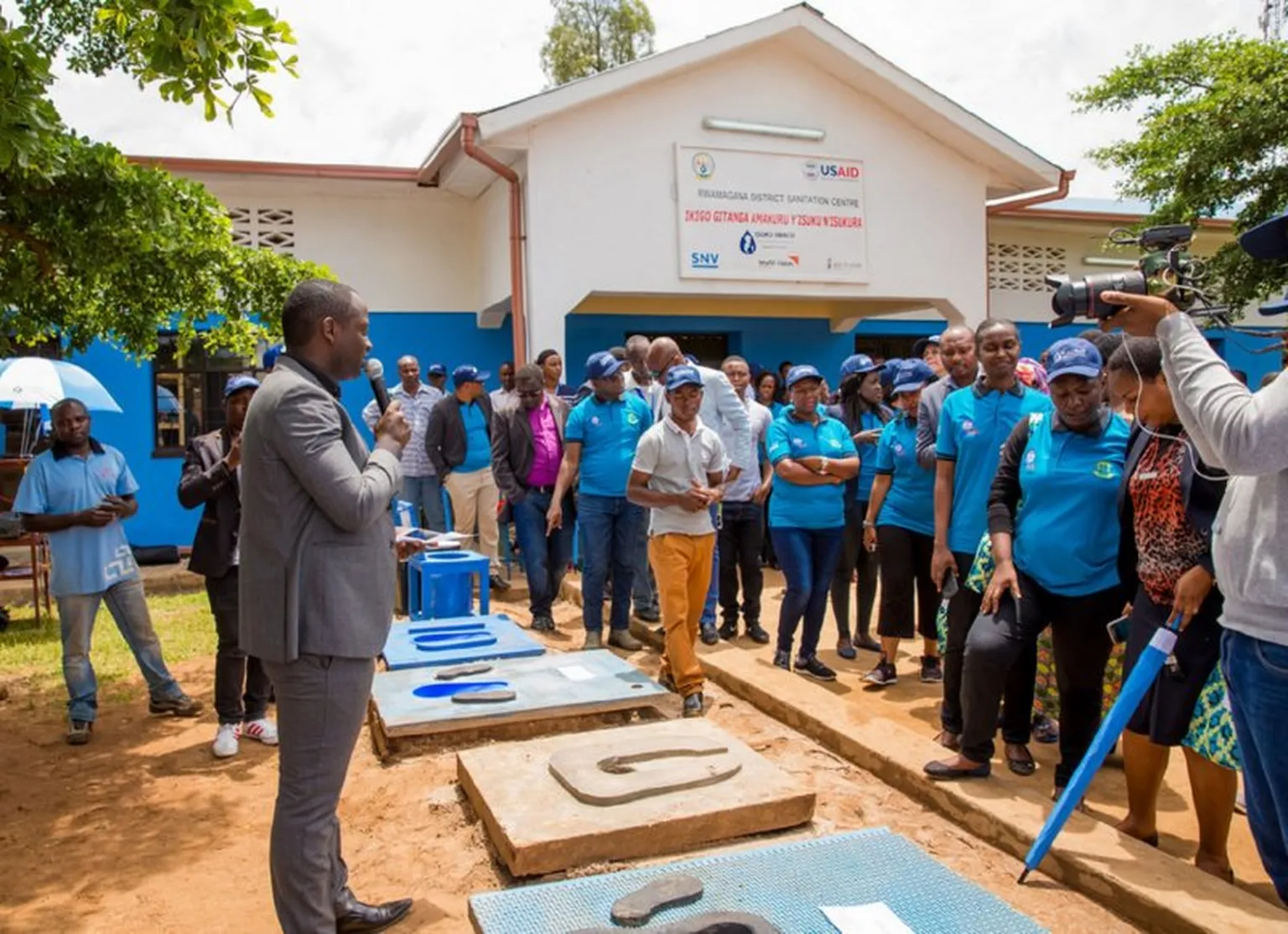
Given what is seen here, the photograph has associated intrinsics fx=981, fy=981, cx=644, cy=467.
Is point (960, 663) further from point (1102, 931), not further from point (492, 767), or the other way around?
point (492, 767)

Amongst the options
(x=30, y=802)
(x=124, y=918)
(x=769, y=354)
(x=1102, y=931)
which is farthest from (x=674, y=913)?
(x=769, y=354)

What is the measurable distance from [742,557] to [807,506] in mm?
1153

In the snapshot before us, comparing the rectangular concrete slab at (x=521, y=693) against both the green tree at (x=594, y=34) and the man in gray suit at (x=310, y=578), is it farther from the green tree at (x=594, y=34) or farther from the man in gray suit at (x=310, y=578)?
the green tree at (x=594, y=34)

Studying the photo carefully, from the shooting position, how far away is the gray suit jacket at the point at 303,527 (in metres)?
2.68

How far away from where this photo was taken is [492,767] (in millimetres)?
4105

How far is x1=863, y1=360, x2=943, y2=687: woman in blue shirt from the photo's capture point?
543cm

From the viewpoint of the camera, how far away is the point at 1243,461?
7.09 feet

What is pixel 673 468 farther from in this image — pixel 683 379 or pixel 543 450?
pixel 543 450

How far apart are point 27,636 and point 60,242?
15.2 feet

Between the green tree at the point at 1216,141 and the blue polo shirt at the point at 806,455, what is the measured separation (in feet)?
31.1

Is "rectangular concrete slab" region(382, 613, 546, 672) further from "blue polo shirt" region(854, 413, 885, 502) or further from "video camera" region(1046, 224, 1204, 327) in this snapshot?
"video camera" region(1046, 224, 1204, 327)

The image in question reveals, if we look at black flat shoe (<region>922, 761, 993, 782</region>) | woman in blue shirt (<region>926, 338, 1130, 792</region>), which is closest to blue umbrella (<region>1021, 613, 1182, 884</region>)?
woman in blue shirt (<region>926, 338, 1130, 792</region>)

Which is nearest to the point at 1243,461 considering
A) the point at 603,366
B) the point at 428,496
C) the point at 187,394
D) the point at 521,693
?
the point at 521,693

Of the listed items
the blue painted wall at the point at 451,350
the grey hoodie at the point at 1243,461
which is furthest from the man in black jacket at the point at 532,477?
the grey hoodie at the point at 1243,461
